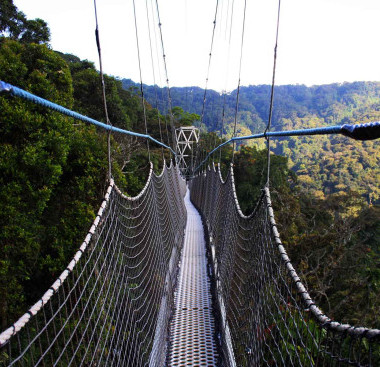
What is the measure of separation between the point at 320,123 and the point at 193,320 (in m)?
28.3

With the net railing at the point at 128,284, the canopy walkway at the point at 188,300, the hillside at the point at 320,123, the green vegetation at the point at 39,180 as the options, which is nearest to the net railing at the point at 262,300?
the canopy walkway at the point at 188,300

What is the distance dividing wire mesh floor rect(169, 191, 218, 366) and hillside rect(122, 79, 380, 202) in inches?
157

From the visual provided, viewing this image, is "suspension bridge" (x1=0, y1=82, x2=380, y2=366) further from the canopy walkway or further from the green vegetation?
the green vegetation

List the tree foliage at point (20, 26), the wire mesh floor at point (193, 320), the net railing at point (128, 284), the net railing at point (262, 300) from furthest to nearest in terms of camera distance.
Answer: the tree foliage at point (20, 26)
the wire mesh floor at point (193, 320)
the net railing at point (128, 284)
the net railing at point (262, 300)

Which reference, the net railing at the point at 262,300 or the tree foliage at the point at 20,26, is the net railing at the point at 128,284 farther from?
the tree foliage at the point at 20,26

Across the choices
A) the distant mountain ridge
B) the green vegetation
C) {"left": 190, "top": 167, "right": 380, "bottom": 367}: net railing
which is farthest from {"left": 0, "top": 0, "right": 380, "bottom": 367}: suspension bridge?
the distant mountain ridge

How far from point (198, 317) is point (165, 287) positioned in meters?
0.28

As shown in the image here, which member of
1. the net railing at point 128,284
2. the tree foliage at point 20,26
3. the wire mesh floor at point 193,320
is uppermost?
the tree foliage at point 20,26

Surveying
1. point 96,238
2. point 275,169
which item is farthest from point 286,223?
point 96,238

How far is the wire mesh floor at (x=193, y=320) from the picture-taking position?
2016mm

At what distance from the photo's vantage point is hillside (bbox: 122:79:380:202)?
1727 centimetres

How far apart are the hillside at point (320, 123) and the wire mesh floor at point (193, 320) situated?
399 centimetres

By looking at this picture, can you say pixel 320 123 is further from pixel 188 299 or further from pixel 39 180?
pixel 188 299

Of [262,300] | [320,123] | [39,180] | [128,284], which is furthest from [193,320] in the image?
[320,123]
